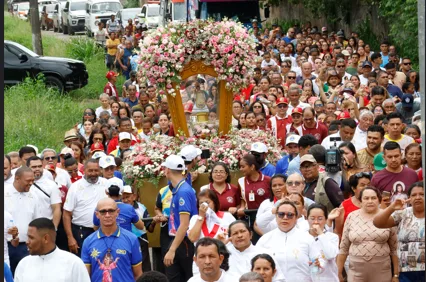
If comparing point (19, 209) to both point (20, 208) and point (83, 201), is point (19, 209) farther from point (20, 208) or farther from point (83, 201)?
point (83, 201)

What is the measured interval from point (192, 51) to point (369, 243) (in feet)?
18.4

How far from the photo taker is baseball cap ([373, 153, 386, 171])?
1296 centimetres

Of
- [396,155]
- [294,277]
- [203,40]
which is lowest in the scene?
[294,277]

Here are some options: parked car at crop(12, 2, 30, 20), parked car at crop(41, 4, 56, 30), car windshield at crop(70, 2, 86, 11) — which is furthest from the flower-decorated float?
parked car at crop(12, 2, 30, 20)

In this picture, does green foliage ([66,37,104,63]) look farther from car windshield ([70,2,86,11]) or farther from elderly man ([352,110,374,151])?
elderly man ([352,110,374,151])

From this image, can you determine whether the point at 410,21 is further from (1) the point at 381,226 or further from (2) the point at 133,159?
(1) the point at 381,226

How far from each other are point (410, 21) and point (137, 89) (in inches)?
231

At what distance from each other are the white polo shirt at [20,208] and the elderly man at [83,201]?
1.84 ft

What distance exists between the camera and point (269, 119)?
1712 centimetres

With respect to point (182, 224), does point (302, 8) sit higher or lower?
higher

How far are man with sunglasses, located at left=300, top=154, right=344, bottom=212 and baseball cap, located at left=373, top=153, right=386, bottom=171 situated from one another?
1120 millimetres

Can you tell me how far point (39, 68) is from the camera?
29.3 m

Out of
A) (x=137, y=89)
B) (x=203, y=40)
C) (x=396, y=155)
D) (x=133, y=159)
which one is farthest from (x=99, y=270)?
(x=137, y=89)

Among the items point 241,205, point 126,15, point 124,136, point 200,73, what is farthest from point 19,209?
point 126,15
